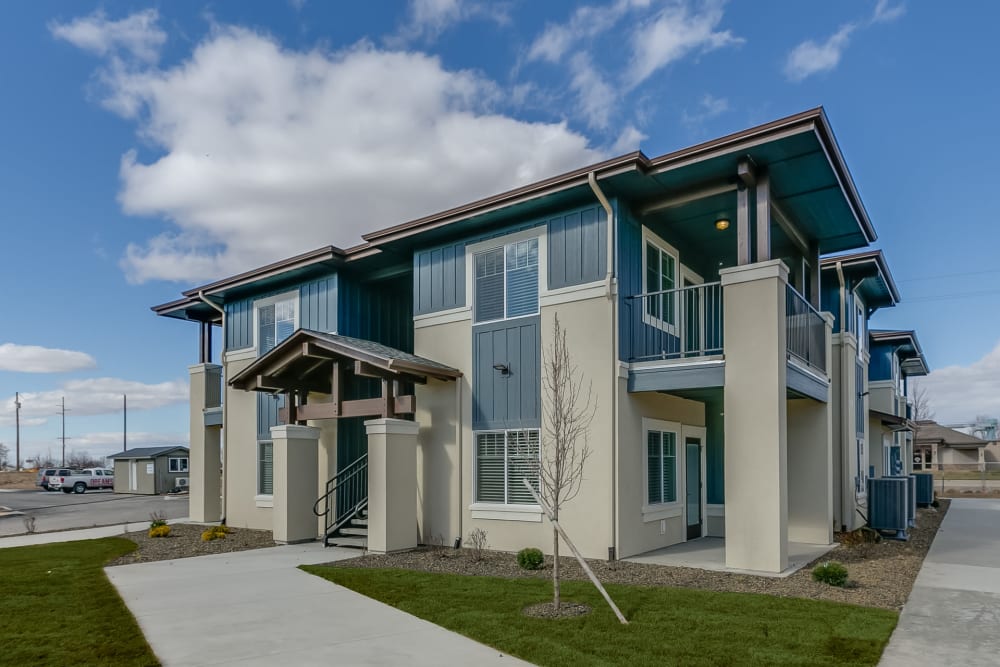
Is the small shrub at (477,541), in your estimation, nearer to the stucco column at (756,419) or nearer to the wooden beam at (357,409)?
the wooden beam at (357,409)

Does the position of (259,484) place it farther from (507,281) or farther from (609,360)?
(609,360)

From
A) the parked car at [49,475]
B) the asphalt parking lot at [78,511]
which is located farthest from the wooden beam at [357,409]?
the parked car at [49,475]

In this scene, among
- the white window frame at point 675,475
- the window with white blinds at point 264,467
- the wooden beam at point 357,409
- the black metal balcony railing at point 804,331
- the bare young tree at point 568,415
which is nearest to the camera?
the black metal balcony railing at point 804,331

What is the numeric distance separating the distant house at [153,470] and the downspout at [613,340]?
3319 centimetres

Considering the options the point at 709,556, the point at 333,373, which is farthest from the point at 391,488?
the point at 709,556

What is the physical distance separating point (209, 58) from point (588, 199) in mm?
7185

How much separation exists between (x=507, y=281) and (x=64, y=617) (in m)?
7.87

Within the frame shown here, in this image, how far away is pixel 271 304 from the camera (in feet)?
55.3

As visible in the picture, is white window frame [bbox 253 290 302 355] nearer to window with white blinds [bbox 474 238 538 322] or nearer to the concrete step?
the concrete step

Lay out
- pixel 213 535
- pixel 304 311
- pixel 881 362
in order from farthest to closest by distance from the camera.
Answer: pixel 881 362 → pixel 304 311 → pixel 213 535

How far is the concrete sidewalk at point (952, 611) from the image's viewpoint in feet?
20.0

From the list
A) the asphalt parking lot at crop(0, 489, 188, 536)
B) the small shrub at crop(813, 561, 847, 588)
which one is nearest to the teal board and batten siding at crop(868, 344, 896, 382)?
the small shrub at crop(813, 561, 847, 588)

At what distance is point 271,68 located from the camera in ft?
45.2

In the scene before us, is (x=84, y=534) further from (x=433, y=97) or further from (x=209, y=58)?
(x=433, y=97)
